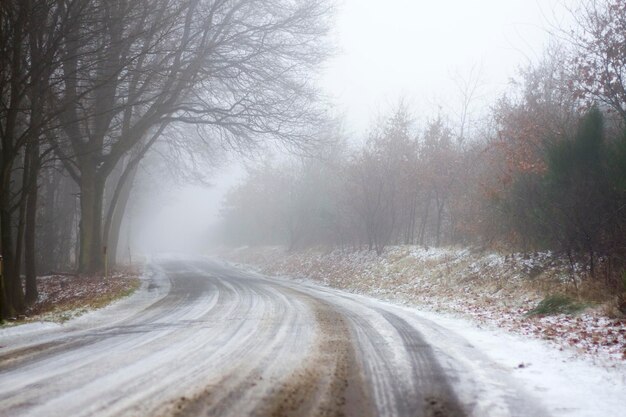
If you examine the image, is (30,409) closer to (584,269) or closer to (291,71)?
(584,269)

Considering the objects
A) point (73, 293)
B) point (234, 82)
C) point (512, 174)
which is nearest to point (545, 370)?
point (512, 174)

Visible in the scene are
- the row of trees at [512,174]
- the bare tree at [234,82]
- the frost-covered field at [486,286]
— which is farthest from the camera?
the bare tree at [234,82]

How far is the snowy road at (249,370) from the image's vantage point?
12.7 ft

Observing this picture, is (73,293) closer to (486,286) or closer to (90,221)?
(90,221)

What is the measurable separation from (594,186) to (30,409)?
11104mm

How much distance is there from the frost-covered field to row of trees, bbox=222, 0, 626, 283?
73 cm

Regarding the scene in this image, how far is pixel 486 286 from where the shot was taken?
42.8ft

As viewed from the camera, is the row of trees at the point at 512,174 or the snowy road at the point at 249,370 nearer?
the snowy road at the point at 249,370

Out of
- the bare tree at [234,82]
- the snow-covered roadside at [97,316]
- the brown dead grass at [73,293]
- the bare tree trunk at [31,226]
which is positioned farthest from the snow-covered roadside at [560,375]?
the bare tree at [234,82]

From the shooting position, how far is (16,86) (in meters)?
9.05

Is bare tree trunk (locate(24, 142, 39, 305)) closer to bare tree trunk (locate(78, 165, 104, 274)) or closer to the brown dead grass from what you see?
the brown dead grass

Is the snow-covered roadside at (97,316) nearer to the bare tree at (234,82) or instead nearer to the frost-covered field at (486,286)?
the bare tree at (234,82)

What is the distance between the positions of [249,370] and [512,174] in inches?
469

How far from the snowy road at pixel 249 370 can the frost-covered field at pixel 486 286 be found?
1.59 metres
